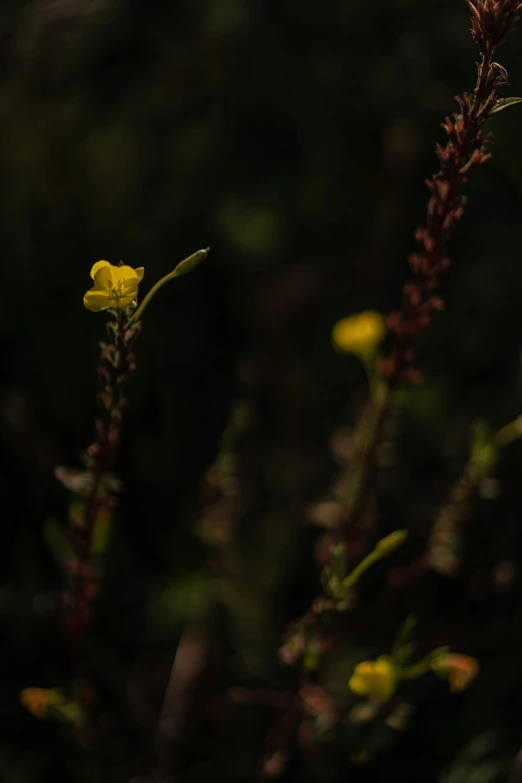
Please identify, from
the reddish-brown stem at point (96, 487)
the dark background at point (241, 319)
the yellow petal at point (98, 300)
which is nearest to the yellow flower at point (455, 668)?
the reddish-brown stem at point (96, 487)

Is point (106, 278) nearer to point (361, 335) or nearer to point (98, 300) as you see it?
point (98, 300)

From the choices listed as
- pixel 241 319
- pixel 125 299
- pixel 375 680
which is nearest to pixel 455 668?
pixel 375 680

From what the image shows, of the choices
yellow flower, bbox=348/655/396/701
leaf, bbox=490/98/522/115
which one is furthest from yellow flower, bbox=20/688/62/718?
leaf, bbox=490/98/522/115

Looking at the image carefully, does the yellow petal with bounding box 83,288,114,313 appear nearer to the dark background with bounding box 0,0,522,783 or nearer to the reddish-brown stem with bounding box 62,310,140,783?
the reddish-brown stem with bounding box 62,310,140,783

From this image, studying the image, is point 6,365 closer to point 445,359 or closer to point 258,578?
point 258,578

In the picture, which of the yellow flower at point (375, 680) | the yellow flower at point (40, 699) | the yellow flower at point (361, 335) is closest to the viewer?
the yellow flower at point (375, 680)

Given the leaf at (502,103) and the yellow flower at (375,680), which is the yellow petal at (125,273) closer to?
the leaf at (502,103)
